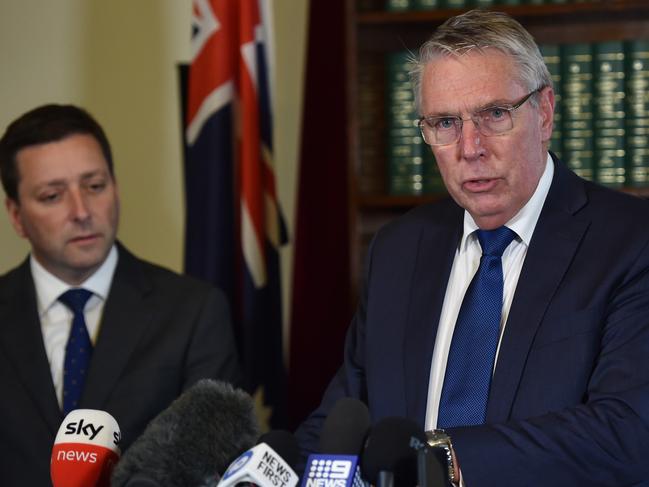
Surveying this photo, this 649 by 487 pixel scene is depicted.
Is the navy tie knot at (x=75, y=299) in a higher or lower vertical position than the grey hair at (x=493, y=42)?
lower

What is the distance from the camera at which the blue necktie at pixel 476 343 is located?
201 centimetres

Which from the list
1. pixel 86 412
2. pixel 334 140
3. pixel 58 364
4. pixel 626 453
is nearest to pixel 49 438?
pixel 58 364

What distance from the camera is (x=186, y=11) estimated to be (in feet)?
14.1

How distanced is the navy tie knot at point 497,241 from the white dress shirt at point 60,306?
115 centimetres

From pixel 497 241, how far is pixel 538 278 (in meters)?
0.13

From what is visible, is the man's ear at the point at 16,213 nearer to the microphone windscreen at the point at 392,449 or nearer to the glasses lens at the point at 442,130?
the glasses lens at the point at 442,130

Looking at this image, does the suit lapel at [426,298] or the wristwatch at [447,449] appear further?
the suit lapel at [426,298]

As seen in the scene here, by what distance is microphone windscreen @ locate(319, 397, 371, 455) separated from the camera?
1359 millimetres

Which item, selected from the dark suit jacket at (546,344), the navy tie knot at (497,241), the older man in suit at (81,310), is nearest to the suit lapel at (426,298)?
the dark suit jacket at (546,344)

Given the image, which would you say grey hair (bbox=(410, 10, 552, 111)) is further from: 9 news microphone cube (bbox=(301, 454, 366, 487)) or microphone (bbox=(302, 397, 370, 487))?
9 news microphone cube (bbox=(301, 454, 366, 487))

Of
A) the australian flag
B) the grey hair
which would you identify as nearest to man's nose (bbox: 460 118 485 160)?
the grey hair

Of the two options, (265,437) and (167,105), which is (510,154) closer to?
(265,437)

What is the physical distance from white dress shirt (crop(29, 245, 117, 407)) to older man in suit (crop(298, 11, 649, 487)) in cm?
85

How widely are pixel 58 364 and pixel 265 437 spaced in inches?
57.8
